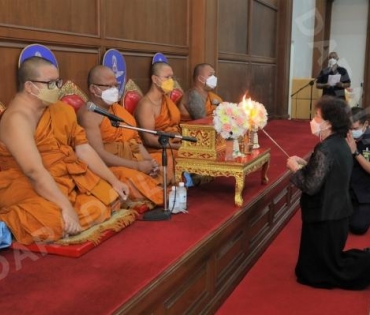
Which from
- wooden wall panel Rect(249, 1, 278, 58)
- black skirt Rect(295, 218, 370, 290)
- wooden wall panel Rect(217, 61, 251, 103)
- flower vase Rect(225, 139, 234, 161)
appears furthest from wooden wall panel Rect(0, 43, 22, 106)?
wooden wall panel Rect(249, 1, 278, 58)

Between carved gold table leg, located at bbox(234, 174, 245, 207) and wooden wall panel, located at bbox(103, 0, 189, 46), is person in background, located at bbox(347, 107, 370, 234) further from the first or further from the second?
wooden wall panel, located at bbox(103, 0, 189, 46)

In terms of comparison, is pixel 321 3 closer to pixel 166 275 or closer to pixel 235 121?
pixel 235 121

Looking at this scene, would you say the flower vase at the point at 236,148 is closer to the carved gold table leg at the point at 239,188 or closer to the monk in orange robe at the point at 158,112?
the carved gold table leg at the point at 239,188

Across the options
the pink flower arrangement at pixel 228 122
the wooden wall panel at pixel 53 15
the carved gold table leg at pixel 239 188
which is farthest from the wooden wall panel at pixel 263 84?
the carved gold table leg at pixel 239 188

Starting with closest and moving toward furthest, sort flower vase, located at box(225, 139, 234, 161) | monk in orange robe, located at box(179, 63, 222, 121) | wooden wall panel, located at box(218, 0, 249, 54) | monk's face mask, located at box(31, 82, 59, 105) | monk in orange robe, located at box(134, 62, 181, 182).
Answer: monk's face mask, located at box(31, 82, 59, 105)
flower vase, located at box(225, 139, 234, 161)
monk in orange robe, located at box(134, 62, 181, 182)
monk in orange robe, located at box(179, 63, 222, 121)
wooden wall panel, located at box(218, 0, 249, 54)

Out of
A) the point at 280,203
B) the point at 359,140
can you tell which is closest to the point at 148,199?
the point at 280,203

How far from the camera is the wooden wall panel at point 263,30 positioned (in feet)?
24.1

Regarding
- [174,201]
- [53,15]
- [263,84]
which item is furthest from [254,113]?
[263,84]

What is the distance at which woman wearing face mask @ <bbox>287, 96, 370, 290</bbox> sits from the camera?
264cm

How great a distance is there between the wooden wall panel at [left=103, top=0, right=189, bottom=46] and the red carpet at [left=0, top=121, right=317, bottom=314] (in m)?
1.79

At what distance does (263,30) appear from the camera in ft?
25.6

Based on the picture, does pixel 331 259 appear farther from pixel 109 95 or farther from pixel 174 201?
pixel 109 95

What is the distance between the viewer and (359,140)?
3867 millimetres

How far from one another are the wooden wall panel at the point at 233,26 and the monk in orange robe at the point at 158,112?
2.24 metres
